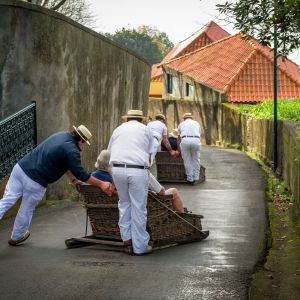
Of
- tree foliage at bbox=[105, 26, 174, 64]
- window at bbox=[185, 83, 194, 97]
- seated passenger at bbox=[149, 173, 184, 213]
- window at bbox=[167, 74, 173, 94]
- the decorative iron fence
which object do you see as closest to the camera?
seated passenger at bbox=[149, 173, 184, 213]

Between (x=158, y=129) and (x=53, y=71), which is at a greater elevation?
(x=53, y=71)

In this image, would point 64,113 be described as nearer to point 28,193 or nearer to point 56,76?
point 56,76

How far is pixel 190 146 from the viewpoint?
19.3 meters

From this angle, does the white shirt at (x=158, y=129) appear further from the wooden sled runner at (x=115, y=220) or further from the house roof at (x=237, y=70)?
the house roof at (x=237, y=70)

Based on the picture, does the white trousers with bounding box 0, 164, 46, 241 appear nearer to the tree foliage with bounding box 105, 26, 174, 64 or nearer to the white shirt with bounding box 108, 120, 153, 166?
the white shirt with bounding box 108, 120, 153, 166

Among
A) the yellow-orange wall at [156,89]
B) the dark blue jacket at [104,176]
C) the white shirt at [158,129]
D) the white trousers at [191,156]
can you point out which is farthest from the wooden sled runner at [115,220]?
the yellow-orange wall at [156,89]

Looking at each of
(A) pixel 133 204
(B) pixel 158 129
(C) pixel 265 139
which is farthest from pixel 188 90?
(A) pixel 133 204

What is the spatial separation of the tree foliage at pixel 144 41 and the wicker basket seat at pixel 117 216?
96.3m

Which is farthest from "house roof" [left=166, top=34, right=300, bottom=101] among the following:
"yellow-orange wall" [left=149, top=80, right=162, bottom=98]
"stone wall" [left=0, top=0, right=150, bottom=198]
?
"stone wall" [left=0, top=0, right=150, bottom=198]

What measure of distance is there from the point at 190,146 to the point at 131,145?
9537 mm

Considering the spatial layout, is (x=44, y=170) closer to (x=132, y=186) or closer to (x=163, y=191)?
(x=132, y=186)

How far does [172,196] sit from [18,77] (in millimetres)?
5423

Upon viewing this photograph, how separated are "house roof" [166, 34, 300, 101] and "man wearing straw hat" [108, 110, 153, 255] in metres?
36.4

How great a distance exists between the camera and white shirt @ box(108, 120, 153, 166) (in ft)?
32.0
